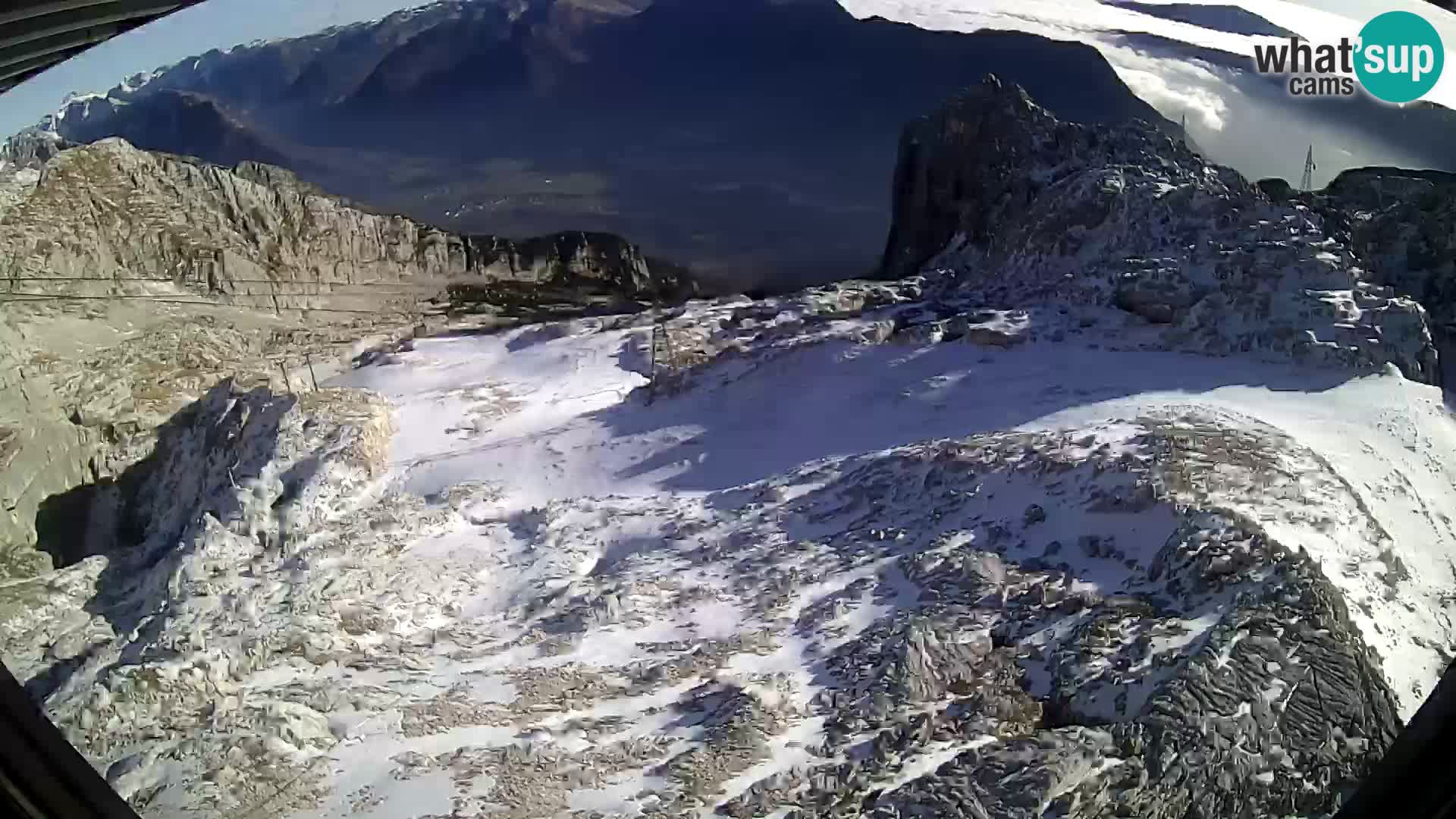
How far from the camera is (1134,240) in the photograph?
202 cm

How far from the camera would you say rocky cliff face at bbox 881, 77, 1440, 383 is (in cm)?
195

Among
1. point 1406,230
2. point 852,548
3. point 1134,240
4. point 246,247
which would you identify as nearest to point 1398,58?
point 1406,230

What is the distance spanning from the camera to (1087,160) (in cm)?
205

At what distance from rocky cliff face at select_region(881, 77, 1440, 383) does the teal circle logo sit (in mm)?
271

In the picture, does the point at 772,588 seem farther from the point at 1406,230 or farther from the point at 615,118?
Answer: the point at 1406,230

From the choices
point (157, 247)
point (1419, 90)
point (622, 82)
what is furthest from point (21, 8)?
point (1419, 90)

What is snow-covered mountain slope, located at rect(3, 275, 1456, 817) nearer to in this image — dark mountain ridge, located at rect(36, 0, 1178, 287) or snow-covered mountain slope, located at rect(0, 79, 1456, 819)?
snow-covered mountain slope, located at rect(0, 79, 1456, 819)

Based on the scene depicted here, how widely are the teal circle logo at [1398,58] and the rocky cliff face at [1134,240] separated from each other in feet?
0.89

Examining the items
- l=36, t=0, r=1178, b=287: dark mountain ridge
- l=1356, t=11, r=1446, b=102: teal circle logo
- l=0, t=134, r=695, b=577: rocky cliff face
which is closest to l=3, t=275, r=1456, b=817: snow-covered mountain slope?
l=0, t=134, r=695, b=577: rocky cliff face

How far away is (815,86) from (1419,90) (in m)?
1.20

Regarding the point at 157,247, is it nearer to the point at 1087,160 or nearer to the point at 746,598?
the point at 746,598

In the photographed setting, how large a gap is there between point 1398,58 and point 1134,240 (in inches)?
23.0

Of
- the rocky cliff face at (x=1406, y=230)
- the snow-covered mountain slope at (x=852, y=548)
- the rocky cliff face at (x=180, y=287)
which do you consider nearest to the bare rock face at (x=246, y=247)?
the rocky cliff face at (x=180, y=287)

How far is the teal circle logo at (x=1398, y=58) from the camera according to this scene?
187 centimetres
